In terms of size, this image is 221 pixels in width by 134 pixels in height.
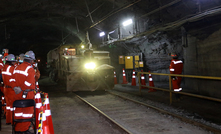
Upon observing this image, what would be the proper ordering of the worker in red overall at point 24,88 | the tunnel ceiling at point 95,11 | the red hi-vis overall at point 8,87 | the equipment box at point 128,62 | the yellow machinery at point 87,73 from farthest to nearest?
the equipment box at point 128,62 → the tunnel ceiling at point 95,11 → the yellow machinery at point 87,73 → the red hi-vis overall at point 8,87 → the worker in red overall at point 24,88

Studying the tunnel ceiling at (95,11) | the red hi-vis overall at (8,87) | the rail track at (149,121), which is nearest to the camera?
the rail track at (149,121)

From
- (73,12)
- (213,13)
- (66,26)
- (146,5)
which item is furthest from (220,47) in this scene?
(66,26)

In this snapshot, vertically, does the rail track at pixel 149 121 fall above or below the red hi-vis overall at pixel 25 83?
below

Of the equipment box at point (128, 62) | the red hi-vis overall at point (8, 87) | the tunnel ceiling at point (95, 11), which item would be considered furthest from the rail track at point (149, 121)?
the equipment box at point (128, 62)

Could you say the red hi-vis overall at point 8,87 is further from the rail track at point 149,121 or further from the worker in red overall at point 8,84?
the rail track at point 149,121

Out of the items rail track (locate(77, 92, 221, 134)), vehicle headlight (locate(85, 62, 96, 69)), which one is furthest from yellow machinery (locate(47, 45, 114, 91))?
rail track (locate(77, 92, 221, 134))

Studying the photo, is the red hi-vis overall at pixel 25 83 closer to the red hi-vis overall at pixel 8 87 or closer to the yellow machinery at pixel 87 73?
the red hi-vis overall at pixel 8 87

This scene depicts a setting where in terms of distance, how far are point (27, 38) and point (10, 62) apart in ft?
65.6

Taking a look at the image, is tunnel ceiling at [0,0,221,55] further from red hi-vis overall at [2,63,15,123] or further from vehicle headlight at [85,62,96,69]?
red hi-vis overall at [2,63,15,123]

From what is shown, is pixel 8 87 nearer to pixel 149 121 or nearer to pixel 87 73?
pixel 149 121

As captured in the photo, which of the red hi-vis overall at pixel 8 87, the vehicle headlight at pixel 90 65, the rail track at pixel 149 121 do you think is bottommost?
the rail track at pixel 149 121

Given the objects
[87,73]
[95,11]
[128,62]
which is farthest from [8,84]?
[128,62]

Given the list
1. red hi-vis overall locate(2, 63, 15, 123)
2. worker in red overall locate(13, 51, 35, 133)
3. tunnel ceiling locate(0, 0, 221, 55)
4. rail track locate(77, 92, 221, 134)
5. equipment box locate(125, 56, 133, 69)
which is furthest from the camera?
equipment box locate(125, 56, 133, 69)

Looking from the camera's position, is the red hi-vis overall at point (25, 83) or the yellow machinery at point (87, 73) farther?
the yellow machinery at point (87, 73)
